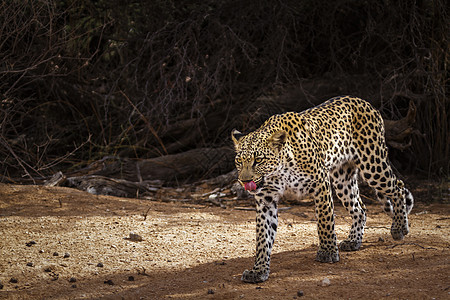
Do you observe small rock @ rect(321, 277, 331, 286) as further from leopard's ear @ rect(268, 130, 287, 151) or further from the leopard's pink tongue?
leopard's ear @ rect(268, 130, 287, 151)

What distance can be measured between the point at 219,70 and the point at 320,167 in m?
4.43

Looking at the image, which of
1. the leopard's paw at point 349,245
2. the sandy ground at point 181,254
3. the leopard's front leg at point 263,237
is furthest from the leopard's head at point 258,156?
the leopard's paw at point 349,245

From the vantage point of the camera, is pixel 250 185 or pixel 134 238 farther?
pixel 134 238

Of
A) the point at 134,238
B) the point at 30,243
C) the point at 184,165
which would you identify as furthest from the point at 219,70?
the point at 30,243

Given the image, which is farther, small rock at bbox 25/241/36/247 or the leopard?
small rock at bbox 25/241/36/247

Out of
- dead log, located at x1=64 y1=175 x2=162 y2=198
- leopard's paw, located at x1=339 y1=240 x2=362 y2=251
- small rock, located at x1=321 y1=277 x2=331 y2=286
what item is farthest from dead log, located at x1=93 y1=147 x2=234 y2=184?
small rock, located at x1=321 y1=277 x2=331 y2=286

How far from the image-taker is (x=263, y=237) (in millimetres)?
5078

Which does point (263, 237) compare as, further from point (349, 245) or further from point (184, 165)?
point (184, 165)

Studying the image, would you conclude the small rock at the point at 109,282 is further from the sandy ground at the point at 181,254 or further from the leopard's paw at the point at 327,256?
the leopard's paw at the point at 327,256

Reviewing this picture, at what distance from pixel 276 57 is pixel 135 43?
103 inches

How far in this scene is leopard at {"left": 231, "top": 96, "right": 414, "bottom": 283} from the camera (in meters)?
4.96

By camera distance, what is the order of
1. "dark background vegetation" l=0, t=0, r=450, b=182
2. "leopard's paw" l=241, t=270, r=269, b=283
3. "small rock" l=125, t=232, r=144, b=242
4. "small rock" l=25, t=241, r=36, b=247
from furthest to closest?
1. "dark background vegetation" l=0, t=0, r=450, b=182
2. "small rock" l=125, t=232, r=144, b=242
3. "small rock" l=25, t=241, r=36, b=247
4. "leopard's paw" l=241, t=270, r=269, b=283

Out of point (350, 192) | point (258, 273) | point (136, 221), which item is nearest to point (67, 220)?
point (136, 221)

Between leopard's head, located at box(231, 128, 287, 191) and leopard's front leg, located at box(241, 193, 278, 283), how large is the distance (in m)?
0.35
